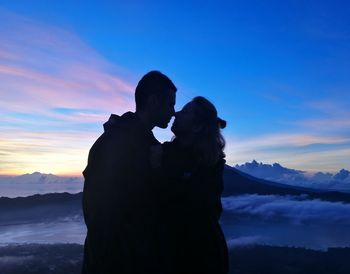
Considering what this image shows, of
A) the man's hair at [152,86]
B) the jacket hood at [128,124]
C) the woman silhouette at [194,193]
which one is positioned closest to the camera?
the jacket hood at [128,124]

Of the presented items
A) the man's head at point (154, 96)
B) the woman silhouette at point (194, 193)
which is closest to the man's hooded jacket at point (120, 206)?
the woman silhouette at point (194, 193)

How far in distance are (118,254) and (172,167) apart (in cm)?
116

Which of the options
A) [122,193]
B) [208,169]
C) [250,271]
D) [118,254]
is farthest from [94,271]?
[250,271]

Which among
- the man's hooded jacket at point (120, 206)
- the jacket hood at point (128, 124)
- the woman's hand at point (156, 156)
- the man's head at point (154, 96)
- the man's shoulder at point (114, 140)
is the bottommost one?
the man's hooded jacket at point (120, 206)

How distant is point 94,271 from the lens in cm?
473

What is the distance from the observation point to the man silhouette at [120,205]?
15.0ft

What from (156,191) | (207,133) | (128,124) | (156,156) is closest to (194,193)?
(156,191)

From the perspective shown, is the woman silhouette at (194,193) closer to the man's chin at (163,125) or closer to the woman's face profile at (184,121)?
the woman's face profile at (184,121)

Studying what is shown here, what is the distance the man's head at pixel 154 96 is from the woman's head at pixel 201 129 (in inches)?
11.9

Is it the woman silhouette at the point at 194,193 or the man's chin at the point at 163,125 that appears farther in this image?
the man's chin at the point at 163,125

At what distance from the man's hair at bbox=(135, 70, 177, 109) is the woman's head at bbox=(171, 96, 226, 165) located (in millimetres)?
463

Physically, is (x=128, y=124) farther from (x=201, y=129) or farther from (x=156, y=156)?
(x=201, y=129)

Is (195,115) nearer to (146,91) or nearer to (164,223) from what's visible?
(146,91)

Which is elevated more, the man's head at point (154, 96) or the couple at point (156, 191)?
the man's head at point (154, 96)
